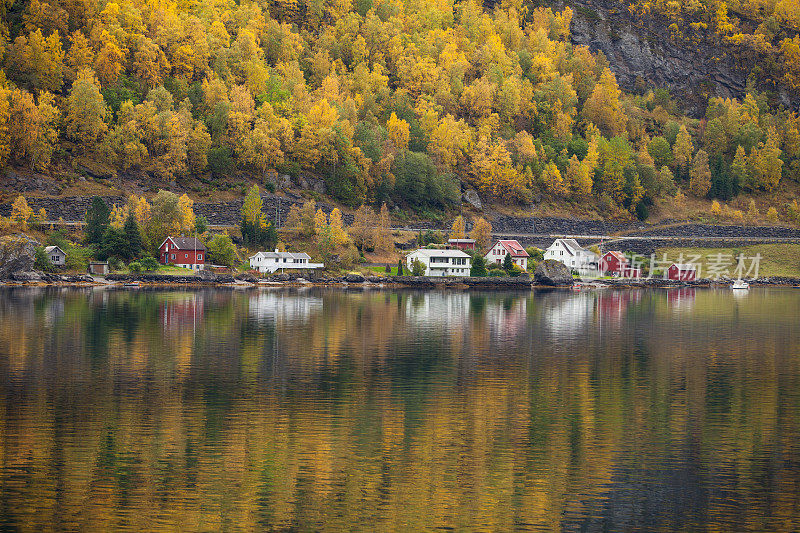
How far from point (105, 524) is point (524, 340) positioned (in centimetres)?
3141

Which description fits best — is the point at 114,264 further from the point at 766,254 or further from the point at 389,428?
the point at 766,254

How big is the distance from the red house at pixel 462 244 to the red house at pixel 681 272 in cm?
2575

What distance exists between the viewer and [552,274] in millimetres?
101375

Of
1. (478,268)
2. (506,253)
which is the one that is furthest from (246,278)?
(506,253)

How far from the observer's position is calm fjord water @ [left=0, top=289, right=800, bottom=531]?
19.4 m

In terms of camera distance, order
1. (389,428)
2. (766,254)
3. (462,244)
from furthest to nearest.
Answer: (766,254)
(462,244)
(389,428)

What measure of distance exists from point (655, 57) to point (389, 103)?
233ft

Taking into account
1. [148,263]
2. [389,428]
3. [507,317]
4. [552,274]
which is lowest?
[389,428]

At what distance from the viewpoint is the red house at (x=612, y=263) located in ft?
370

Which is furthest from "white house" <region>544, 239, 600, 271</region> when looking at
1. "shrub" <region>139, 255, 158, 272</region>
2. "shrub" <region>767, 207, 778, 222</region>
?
"shrub" <region>767, 207, 778, 222</region>

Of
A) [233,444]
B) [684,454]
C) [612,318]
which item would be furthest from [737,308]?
[233,444]

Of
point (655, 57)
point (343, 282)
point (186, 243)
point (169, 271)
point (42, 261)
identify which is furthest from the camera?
point (655, 57)

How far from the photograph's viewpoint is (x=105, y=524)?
18109 millimetres

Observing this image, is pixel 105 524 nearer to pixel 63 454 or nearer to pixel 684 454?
pixel 63 454
